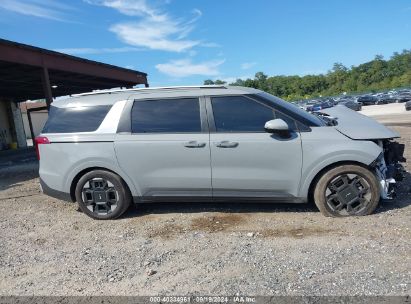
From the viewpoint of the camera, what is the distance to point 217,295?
3.06m

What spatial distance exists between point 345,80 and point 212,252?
133883 millimetres

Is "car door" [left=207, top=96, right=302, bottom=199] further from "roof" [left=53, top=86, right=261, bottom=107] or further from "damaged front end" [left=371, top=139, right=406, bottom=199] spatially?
"damaged front end" [left=371, top=139, right=406, bottom=199]

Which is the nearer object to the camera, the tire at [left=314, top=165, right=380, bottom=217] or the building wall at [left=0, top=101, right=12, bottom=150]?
the tire at [left=314, top=165, right=380, bottom=217]

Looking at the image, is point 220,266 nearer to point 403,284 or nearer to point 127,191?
point 403,284

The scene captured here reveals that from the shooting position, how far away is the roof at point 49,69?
541 inches

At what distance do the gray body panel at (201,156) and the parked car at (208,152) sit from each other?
1cm

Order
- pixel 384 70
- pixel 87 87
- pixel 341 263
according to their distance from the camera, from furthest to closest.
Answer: pixel 384 70
pixel 87 87
pixel 341 263

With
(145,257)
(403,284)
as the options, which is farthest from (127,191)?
(403,284)

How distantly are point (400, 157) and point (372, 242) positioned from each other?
1.73m

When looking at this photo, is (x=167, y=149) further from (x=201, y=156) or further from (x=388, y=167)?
(x=388, y=167)

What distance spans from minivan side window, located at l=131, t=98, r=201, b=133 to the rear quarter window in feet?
1.64

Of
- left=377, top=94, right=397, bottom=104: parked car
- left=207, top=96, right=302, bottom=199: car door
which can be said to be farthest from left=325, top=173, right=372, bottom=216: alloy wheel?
left=377, top=94, right=397, bottom=104: parked car

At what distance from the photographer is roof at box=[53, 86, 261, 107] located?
4.99 m

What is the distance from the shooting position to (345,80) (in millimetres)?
126500
